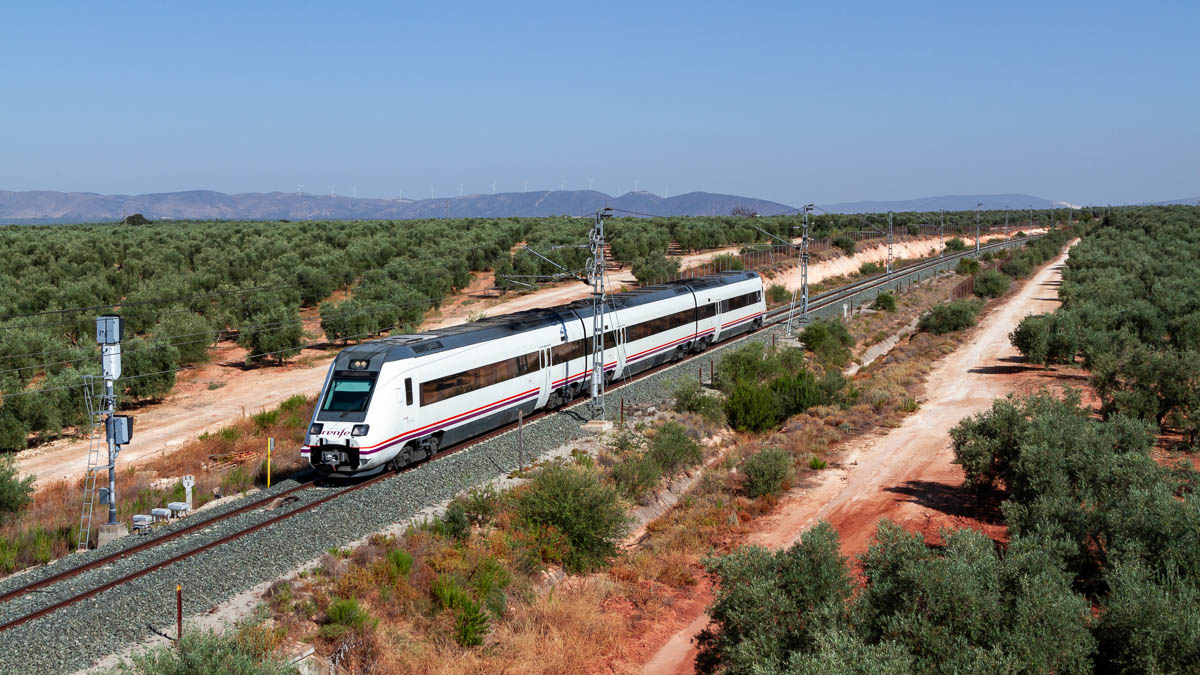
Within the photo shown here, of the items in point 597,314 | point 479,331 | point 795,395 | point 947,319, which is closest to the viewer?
point 479,331

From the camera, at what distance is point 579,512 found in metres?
17.8

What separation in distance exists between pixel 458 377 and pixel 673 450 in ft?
18.9

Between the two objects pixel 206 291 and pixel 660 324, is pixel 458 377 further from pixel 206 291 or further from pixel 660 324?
pixel 206 291

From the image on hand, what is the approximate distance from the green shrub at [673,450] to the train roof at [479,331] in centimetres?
508

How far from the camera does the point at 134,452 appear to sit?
28.0m

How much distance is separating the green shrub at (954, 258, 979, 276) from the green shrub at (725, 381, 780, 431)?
178 feet

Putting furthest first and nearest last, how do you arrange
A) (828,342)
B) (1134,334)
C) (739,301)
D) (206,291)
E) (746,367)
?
(206,291), (739,301), (828,342), (1134,334), (746,367)

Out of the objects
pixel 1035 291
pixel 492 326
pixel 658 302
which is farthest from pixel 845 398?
pixel 1035 291

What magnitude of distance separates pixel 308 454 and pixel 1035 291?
6131 cm

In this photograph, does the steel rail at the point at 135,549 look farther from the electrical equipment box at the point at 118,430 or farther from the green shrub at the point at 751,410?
the green shrub at the point at 751,410

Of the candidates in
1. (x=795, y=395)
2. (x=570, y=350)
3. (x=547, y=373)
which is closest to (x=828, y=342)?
(x=795, y=395)

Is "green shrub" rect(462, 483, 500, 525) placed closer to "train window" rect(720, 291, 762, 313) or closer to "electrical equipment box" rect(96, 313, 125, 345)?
"electrical equipment box" rect(96, 313, 125, 345)

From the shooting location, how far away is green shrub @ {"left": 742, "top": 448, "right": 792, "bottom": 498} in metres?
21.4

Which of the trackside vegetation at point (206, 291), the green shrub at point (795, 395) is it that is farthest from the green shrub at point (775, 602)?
the trackside vegetation at point (206, 291)
